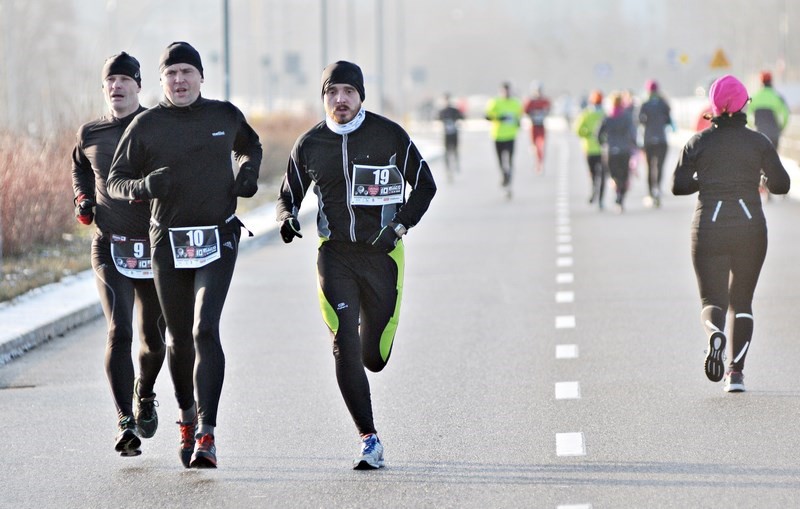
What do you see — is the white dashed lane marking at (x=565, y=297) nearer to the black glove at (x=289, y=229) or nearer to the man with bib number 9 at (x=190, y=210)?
the black glove at (x=289, y=229)

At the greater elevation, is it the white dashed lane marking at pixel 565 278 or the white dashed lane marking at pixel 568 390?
the white dashed lane marking at pixel 568 390

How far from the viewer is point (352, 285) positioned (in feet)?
24.0

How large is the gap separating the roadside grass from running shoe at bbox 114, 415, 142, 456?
22.9 feet

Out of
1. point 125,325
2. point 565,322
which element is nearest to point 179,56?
point 125,325

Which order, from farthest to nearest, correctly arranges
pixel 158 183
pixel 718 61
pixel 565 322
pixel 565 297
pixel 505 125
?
pixel 718 61, pixel 505 125, pixel 565 297, pixel 565 322, pixel 158 183

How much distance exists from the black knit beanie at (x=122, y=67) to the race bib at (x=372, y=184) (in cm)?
123

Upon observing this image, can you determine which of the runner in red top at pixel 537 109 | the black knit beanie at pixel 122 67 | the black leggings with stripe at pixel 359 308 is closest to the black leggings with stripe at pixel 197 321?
the black leggings with stripe at pixel 359 308

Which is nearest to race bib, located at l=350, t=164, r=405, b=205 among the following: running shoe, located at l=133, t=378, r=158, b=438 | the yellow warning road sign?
running shoe, located at l=133, t=378, r=158, b=438

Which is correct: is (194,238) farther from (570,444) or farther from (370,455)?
(570,444)

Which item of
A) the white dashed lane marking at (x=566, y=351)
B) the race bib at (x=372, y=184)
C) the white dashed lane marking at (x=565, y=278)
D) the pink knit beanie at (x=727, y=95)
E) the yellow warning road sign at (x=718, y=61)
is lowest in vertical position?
the white dashed lane marking at (x=565, y=278)

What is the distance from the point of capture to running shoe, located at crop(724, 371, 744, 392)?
8977 mm

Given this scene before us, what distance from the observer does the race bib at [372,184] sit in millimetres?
7270

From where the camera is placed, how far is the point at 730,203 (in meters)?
8.98

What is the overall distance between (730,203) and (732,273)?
381mm
